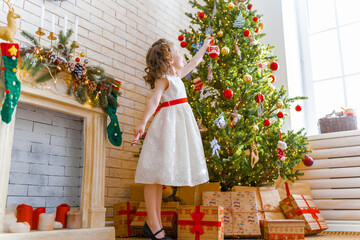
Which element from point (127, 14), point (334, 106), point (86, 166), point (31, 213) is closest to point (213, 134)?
point (86, 166)

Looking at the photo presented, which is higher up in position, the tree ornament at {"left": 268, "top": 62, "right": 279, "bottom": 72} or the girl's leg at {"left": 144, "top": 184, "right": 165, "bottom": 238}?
the tree ornament at {"left": 268, "top": 62, "right": 279, "bottom": 72}

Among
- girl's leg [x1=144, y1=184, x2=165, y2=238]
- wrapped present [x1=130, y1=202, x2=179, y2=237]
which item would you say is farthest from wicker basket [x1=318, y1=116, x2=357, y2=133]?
girl's leg [x1=144, y1=184, x2=165, y2=238]

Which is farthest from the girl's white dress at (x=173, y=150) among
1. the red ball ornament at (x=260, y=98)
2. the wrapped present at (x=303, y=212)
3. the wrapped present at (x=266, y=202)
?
the wrapped present at (x=303, y=212)

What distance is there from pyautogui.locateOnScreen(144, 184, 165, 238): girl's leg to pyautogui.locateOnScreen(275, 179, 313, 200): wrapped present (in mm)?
1373

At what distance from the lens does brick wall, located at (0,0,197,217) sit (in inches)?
103

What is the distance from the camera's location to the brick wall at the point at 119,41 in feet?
8.55

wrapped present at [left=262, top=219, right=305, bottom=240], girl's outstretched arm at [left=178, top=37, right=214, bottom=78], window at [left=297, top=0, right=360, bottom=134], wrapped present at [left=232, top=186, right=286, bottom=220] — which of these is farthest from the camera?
window at [left=297, top=0, right=360, bottom=134]

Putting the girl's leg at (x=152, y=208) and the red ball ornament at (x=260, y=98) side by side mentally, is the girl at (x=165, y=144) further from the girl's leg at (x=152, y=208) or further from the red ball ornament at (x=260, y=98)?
the red ball ornament at (x=260, y=98)

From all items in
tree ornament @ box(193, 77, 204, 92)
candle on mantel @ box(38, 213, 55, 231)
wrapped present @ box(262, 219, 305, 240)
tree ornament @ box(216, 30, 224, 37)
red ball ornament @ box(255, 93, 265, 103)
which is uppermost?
tree ornament @ box(216, 30, 224, 37)

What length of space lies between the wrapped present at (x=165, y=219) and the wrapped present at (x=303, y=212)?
86 cm

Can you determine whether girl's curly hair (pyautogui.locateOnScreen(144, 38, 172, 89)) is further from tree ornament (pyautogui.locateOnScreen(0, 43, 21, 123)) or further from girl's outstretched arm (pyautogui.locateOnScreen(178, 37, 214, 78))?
tree ornament (pyautogui.locateOnScreen(0, 43, 21, 123))

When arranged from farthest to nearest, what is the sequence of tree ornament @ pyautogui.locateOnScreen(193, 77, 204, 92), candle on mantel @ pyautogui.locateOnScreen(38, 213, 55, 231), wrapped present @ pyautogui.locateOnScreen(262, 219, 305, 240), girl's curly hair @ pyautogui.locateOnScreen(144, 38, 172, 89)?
tree ornament @ pyautogui.locateOnScreen(193, 77, 204, 92) → wrapped present @ pyautogui.locateOnScreen(262, 219, 305, 240) → girl's curly hair @ pyautogui.locateOnScreen(144, 38, 172, 89) → candle on mantel @ pyautogui.locateOnScreen(38, 213, 55, 231)

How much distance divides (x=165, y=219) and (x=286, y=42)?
8.09 feet

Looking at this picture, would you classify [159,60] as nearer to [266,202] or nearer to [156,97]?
[156,97]
